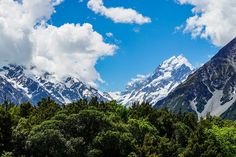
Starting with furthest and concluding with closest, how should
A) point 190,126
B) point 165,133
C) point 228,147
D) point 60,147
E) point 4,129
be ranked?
point 190,126 → point 165,133 → point 228,147 → point 4,129 → point 60,147

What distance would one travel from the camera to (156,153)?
10669 centimetres

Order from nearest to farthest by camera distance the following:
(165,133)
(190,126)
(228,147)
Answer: (228,147) → (165,133) → (190,126)

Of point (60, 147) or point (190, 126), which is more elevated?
point (190, 126)

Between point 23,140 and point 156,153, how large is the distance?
27.5 metres

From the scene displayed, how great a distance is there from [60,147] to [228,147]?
42.5m

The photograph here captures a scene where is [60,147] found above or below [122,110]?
below

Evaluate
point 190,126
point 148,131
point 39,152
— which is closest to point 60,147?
point 39,152

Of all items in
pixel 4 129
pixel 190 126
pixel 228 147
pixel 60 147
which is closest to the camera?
pixel 60 147

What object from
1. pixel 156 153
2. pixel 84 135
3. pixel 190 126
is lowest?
pixel 156 153

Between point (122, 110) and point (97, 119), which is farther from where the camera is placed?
point (122, 110)

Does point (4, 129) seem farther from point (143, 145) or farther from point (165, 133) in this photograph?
point (165, 133)

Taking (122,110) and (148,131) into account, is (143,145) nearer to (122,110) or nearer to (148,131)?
(148,131)

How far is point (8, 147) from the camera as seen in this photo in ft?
336

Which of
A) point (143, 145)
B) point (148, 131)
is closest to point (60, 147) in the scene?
point (143, 145)
